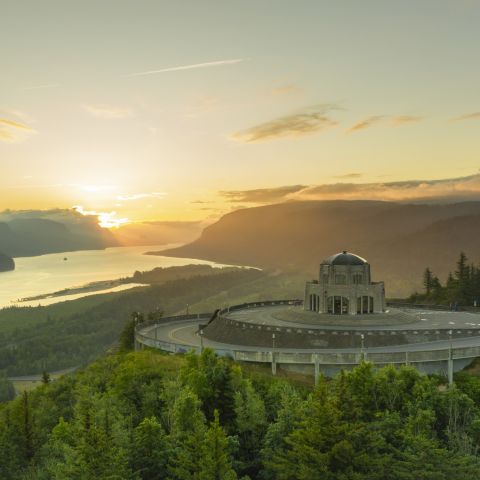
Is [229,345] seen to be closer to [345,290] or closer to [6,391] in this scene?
[345,290]

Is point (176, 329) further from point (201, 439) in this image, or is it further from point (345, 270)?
point (201, 439)

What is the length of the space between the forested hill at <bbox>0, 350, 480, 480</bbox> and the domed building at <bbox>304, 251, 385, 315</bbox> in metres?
25.6

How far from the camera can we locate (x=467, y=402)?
47438mm

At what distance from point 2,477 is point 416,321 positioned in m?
58.5

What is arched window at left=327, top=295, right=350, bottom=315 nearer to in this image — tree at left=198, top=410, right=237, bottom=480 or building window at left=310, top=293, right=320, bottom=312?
building window at left=310, top=293, right=320, bottom=312

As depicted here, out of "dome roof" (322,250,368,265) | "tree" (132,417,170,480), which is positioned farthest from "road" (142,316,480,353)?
"tree" (132,417,170,480)

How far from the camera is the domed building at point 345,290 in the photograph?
82.9 m

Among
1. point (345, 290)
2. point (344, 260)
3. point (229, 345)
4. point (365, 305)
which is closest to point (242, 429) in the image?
point (229, 345)

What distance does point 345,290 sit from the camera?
82.9 metres

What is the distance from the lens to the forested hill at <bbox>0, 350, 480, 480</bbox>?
35844 mm

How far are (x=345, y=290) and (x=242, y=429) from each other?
135ft

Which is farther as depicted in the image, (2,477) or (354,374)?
(354,374)

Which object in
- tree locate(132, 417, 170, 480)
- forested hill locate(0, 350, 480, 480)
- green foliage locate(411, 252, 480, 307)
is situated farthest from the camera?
green foliage locate(411, 252, 480, 307)

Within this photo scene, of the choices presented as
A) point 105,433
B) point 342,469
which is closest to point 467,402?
point 342,469
